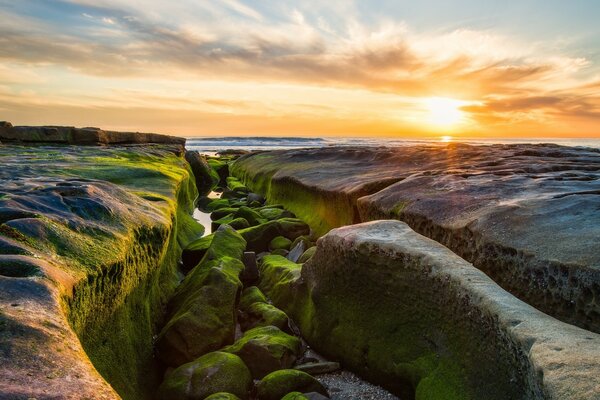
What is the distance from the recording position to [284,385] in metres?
4.18

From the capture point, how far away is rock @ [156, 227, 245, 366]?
4.73 m

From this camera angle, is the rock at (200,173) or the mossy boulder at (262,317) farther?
the rock at (200,173)

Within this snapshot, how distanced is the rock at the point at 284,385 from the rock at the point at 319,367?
0.47 metres

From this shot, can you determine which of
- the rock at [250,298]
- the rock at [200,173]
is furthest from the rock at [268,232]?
the rock at [200,173]

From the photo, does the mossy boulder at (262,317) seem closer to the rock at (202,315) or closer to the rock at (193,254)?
the rock at (202,315)

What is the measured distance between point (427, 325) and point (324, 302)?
57.0 inches

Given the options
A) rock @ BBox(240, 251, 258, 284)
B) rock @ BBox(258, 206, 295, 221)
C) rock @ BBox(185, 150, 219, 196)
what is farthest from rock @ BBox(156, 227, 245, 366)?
rock @ BBox(185, 150, 219, 196)

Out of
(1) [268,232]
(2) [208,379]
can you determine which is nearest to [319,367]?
(2) [208,379]

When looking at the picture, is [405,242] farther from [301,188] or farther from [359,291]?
[301,188]

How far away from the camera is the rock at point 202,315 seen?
15.5ft

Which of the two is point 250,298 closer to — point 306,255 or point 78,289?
point 306,255

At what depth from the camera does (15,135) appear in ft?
65.0

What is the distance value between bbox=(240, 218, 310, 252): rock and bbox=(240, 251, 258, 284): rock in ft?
6.58

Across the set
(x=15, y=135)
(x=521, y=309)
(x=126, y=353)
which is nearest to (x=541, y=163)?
(x=521, y=309)
